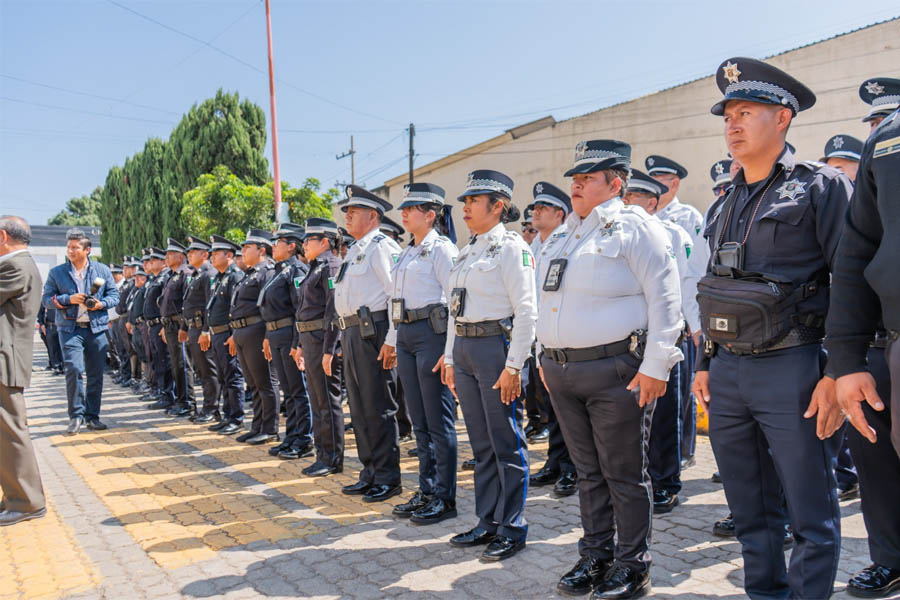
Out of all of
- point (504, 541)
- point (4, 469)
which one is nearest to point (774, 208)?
point (504, 541)

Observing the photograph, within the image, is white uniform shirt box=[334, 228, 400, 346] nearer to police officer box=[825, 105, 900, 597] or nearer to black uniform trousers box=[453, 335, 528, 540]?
black uniform trousers box=[453, 335, 528, 540]

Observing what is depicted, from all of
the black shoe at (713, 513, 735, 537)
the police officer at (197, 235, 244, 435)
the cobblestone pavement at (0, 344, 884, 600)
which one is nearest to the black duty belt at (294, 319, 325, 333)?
the cobblestone pavement at (0, 344, 884, 600)

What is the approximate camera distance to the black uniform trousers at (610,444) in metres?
3.28

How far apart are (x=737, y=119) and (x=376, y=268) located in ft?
10.4

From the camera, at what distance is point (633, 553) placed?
11.0ft

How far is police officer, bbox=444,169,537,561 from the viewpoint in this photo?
407 cm

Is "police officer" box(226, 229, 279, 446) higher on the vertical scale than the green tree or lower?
lower

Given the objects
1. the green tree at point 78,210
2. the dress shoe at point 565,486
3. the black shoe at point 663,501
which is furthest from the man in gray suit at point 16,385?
the green tree at point 78,210

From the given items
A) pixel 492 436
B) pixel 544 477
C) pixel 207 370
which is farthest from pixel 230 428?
pixel 492 436

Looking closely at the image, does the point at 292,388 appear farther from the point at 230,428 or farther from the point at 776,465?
the point at 776,465

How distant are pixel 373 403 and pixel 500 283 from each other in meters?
1.74

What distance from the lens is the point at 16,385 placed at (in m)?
5.15

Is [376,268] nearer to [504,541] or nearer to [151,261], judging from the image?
[504,541]

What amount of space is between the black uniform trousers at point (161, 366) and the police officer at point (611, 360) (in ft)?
29.0
